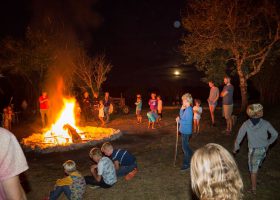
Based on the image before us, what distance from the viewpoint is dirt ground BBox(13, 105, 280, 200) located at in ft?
21.6

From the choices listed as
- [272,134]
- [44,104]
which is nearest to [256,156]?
[272,134]

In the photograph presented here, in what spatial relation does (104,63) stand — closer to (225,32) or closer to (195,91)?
(195,91)

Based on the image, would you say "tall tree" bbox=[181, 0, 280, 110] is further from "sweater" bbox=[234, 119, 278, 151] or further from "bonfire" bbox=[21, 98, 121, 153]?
"sweater" bbox=[234, 119, 278, 151]

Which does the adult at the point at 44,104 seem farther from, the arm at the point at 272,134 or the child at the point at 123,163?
the arm at the point at 272,134

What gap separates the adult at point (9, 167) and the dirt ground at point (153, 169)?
3.87 meters

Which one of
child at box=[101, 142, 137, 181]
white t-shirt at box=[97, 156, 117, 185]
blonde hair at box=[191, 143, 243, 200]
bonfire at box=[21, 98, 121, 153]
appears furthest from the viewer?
bonfire at box=[21, 98, 121, 153]

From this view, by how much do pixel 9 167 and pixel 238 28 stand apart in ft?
48.3

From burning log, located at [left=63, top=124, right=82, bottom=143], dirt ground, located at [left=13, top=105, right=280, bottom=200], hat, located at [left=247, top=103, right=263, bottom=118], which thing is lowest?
dirt ground, located at [left=13, top=105, right=280, bottom=200]

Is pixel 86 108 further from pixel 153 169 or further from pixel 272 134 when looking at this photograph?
pixel 272 134

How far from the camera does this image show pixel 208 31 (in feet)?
51.2

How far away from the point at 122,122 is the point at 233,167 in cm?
1562

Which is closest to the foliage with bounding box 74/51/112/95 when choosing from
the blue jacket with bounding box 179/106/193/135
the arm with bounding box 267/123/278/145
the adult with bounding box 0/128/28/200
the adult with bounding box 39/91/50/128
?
the adult with bounding box 39/91/50/128

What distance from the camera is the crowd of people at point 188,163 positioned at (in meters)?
2.24

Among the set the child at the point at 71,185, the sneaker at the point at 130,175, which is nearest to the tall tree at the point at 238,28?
the sneaker at the point at 130,175
